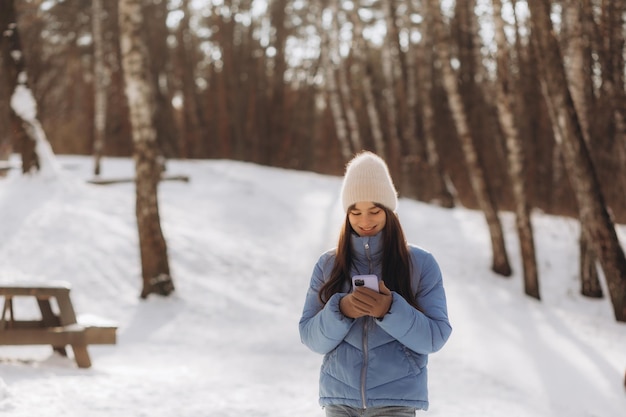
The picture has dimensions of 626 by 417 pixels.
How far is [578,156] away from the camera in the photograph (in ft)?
29.4

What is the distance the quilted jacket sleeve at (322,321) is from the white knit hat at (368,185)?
10.0 inches

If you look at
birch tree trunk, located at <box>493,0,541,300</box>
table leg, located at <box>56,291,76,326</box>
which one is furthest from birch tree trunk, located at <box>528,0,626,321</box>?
A: table leg, located at <box>56,291,76,326</box>

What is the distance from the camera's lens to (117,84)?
101ft

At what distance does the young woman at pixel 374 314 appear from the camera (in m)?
2.51

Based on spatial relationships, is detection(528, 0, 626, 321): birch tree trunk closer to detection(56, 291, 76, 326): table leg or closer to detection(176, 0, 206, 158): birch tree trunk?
detection(56, 291, 76, 326): table leg

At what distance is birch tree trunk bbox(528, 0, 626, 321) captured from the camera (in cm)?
877

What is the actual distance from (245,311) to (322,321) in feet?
25.4

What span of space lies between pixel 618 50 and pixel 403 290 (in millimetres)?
7818

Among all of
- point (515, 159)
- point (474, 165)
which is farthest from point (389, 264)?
→ point (474, 165)

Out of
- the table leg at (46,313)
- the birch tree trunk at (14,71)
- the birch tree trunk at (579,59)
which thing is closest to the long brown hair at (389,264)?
the table leg at (46,313)

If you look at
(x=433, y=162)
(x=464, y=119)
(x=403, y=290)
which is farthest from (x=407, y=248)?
(x=433, y=162)

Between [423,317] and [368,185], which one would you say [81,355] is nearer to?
[368,185]

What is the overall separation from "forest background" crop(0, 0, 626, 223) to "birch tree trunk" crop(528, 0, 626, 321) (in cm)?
402

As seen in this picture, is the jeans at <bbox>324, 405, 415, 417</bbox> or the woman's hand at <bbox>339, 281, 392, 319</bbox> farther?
the jeans at <bbox>324, 405, 415, 417</bbox>
